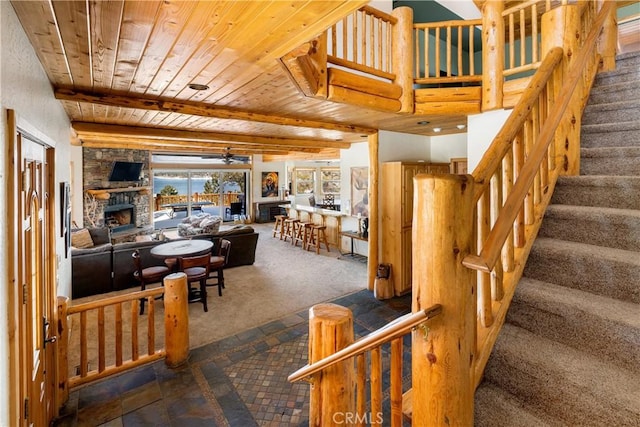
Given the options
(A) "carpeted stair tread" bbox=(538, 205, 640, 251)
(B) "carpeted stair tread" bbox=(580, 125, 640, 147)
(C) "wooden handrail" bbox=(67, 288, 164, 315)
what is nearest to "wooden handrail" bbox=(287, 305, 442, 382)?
(A) "carpeted stair tread" bbox=(538, 205, 640, 251)

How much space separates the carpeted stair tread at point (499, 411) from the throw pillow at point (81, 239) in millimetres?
6337

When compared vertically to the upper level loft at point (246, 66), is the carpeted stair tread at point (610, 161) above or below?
below

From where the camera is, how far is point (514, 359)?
4.76ft

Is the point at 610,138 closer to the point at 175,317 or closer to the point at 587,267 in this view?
the point at 587,267

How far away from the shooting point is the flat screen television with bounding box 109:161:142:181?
815cm

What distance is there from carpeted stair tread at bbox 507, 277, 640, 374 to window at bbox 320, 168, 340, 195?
12018 mm

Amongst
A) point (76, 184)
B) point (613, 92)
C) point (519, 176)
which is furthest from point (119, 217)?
point (613, 92)

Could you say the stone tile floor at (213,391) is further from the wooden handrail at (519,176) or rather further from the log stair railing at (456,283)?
the wooden handrail at (519,176)

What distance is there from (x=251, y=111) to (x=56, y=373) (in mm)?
3053

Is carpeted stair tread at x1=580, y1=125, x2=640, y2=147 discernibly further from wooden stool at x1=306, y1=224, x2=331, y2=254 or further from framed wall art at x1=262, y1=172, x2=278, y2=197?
framed wall art at x1=262, y1=172, x2=278, y2=197

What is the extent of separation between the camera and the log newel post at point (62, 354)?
7.77 ft

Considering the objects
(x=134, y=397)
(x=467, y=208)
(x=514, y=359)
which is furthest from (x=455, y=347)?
(x=134, y=397)

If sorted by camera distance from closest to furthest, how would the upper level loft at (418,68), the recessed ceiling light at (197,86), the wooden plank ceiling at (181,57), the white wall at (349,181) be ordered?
the wooden plank ceiling at (181,57), the recessed ceiling light at (197,86), the upper level loft at (418,68), the white wall at (349,181)

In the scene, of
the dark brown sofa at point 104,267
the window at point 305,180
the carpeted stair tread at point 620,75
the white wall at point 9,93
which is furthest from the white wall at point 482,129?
the window at point 305,180
